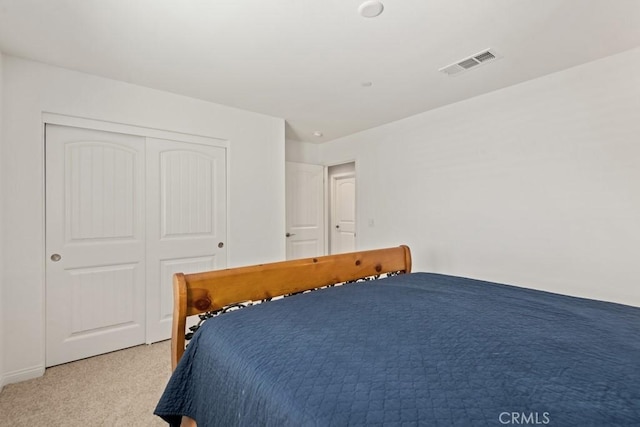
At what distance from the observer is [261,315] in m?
1.25

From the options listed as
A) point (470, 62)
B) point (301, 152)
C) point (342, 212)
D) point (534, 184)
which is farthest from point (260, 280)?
point (342, 212)

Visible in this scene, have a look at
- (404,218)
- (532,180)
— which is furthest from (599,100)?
(404,218)

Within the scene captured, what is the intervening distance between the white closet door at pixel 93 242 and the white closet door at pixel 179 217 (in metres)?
0.09

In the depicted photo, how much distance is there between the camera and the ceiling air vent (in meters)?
2.17

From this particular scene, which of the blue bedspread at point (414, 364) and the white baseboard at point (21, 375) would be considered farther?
the white baseboard at point (21, 375)

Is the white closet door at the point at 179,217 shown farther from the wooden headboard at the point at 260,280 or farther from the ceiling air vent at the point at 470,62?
the ceiling air vent at the point at 470,62

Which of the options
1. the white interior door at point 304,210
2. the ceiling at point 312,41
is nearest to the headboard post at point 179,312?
the ceiling at point 312,41

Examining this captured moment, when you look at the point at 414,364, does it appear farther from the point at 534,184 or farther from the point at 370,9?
the point at 534,184

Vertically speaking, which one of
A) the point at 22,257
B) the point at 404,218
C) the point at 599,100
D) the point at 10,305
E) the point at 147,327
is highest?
the point at 599,100

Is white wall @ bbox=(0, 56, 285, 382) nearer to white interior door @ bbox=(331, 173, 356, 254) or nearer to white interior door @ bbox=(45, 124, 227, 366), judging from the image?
white interior door @ bbox=(45, 124, 227, 366)

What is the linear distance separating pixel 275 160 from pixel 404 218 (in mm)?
1703

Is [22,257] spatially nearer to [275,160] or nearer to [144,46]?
[144,46]

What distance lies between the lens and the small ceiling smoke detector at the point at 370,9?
1.63 metres

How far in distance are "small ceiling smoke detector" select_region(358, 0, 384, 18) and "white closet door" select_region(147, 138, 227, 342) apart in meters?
2.05
